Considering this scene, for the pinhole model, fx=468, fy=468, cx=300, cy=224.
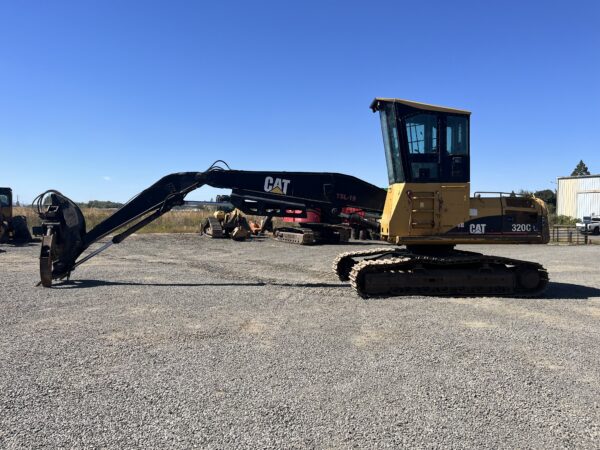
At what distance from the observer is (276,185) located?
1091 cm

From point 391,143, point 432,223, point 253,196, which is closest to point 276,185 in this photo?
point 253,196

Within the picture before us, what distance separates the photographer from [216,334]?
643 centimetres

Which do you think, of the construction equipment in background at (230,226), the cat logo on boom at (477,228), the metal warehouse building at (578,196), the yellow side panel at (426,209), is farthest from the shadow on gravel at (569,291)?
the metal warehouse building at (578,196)

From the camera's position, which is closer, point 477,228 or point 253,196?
point 477,228

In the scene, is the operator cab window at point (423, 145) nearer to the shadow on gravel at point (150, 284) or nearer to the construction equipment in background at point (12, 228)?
the shadow on gravel at point (150, 284)

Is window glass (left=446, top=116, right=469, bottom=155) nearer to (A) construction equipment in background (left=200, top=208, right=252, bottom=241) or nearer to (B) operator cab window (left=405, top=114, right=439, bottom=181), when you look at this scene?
(B) operator cab window (left=405, top=114, right=439, bottom=181)

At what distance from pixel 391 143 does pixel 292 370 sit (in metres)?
6.29

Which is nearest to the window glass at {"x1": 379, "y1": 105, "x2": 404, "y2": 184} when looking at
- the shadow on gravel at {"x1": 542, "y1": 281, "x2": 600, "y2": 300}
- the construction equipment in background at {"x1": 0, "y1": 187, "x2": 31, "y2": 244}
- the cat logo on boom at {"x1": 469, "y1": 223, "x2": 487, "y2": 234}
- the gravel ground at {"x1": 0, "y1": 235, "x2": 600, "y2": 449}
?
the cat logo on boom at {"x1": 469, "y1": 223, "x2": 487, "y2": 234}

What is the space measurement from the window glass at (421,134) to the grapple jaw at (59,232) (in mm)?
7684

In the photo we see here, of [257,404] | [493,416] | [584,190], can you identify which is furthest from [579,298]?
[584,190]

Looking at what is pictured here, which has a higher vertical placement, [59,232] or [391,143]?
[391,143]

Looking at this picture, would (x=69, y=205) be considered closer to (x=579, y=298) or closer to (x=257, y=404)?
(x=257, y=404)

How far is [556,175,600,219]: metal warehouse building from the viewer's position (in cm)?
4569

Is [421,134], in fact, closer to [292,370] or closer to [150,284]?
[292,370]
